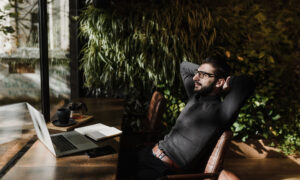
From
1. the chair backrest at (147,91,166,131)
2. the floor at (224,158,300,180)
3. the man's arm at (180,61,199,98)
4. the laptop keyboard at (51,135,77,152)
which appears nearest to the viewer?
the laptop keyboard at (51,135,77,152)

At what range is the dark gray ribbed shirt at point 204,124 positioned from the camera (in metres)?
1.54

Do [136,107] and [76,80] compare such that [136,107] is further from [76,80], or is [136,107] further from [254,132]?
[254,132]

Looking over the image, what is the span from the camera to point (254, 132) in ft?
9.77

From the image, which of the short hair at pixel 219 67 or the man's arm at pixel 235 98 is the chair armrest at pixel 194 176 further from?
the short hair at pixel 219 67

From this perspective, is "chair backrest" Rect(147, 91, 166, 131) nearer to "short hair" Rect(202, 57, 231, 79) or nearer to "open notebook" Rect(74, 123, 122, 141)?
"open notebook" Rect(74, 123, 122, 141)

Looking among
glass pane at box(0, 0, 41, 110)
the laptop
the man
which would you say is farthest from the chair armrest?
glass pane at box(0, 0, 41, 110)

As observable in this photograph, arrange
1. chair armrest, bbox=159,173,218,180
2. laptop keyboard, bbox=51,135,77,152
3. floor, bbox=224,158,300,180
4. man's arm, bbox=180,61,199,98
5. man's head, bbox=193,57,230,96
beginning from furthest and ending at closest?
floor, bbox=224,158,300,180, man's arm, bbox=180,61,199,98, man's head, bbox=193,57,230,96, laptop keyboard, bbox=51,135,77,152, chair armrest, bbox=159,173,218,180

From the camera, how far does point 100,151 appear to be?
1.42 metres

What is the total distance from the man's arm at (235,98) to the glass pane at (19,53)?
4.69 feet

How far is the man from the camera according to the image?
1557mm

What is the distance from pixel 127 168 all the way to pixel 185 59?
1.44 m

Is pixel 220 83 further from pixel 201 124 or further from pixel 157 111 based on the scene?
pixel 157 111

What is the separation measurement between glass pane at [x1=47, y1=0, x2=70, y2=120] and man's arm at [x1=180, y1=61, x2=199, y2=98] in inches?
56.6

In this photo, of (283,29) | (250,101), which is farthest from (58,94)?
(283,29)
